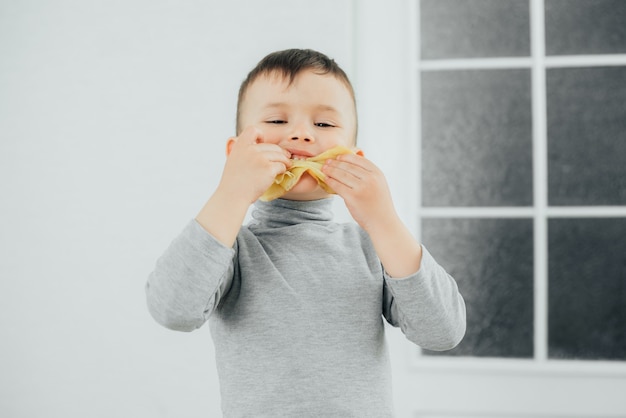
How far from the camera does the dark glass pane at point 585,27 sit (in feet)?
4.49

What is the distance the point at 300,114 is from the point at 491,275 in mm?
885

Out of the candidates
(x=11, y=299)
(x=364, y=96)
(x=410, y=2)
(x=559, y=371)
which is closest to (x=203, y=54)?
(x=364, y=96)

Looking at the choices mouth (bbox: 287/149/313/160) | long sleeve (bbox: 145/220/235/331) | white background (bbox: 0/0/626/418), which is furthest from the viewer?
white background (bbox: 0/0/626/418)

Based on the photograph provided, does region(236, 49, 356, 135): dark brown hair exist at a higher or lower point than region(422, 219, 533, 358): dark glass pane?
higher

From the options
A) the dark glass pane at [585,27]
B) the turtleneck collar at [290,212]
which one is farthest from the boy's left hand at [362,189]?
the dark glass pane at [585,27]

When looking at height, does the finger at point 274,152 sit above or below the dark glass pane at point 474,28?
below

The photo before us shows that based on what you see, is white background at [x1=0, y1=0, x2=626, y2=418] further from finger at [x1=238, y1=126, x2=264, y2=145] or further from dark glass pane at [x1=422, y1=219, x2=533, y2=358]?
finger at [x1=238, y1=126, x2=264, y2=145]

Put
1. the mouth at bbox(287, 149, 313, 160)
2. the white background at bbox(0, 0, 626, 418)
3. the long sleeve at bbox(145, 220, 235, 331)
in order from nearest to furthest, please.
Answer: the long sleeve at bbox(145, 220, 235, 331) < the mouth at bbox(287, 149, 313, 160) < the white background at bbox(0, 0, 626, 418)

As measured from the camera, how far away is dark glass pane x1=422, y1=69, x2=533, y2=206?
4.52ft

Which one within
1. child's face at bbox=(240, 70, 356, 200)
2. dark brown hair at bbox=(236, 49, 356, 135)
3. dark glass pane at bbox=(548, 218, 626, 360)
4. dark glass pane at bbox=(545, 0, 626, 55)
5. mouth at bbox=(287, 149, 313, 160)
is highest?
dark glass pane at bbox=(545, 0, 626, 55)

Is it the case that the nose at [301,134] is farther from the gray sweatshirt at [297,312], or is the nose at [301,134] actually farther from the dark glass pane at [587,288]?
the dark glass pane at [587,288]

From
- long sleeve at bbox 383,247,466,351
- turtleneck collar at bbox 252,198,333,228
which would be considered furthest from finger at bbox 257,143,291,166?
long sleeve at bbox 383,247,466,351

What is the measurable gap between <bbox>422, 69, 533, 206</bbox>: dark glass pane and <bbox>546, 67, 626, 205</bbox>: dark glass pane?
0.07 m

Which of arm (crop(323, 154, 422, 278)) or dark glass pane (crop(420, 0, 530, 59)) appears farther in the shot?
dark glass pane (crop(420, 0, 530, 59))
